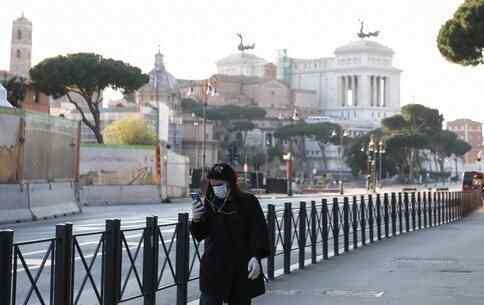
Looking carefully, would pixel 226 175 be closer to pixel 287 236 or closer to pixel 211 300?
pixel 211 300

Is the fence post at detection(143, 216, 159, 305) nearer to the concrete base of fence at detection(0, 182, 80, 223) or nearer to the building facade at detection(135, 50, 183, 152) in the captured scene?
the concrete base of fence at detection(0, 182, 80, 223)

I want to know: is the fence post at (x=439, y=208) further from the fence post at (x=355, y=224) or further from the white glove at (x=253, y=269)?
the white glove at (x=253, y=269)

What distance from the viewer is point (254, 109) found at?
18200cm

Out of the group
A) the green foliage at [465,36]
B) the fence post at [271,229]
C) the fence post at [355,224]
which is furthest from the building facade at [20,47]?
the fence post at [271,229]

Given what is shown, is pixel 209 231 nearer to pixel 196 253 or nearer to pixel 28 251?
pixel 28 251

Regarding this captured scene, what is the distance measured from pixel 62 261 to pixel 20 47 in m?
149

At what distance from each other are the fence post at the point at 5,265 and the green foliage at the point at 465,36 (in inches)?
1323

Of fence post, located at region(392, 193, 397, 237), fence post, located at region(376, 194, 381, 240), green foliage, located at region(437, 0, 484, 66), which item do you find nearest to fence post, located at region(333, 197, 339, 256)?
fence post, located at region(376, 194, 381, 240)

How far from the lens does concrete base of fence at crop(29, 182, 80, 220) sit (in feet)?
91.1

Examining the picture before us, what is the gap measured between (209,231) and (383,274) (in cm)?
740

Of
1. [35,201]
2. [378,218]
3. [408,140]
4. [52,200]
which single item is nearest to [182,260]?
[378,218]

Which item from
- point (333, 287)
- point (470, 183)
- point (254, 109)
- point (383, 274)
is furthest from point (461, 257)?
point (254, 109)

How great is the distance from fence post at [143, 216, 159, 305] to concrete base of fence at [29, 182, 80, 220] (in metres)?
18.0

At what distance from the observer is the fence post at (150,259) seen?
9.73 meters
